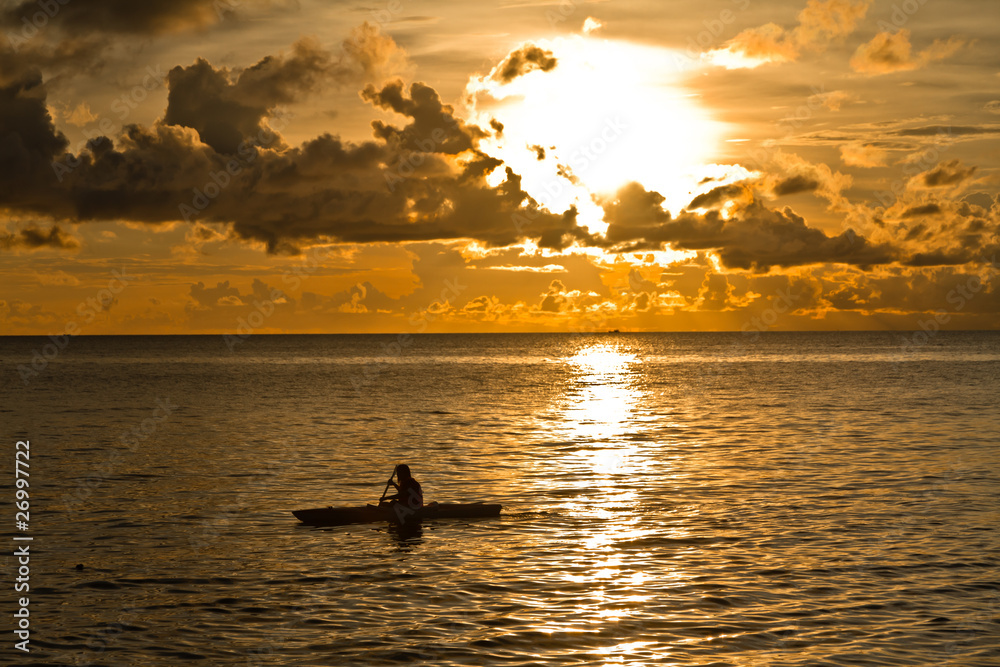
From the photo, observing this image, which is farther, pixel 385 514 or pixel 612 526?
pixel 385 514

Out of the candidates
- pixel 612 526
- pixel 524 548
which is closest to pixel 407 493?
pixel 524 548

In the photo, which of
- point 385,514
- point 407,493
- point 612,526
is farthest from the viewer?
point 385,514

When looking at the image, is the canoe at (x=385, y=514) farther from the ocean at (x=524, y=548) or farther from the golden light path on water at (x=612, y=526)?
the golden light path on water at (x=612, y=526)

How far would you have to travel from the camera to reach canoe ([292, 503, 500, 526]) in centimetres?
2777

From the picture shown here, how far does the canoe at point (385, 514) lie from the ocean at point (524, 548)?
36cm

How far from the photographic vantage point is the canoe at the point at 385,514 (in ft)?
91.1

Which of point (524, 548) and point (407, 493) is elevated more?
point (407, 493)

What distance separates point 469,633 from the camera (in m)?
17.6

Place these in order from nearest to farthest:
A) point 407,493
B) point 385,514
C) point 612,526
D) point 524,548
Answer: point 524,548, point 612,526, point 407,493, point 385,514

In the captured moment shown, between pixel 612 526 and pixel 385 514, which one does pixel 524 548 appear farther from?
pixel 385 514

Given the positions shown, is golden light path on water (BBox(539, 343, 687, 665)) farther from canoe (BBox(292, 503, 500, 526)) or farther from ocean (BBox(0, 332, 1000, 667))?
canoe (BBox(292, 503, 500, 526))

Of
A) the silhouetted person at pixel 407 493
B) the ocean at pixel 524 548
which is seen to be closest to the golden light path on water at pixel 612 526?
the ocean at pixel 524 548

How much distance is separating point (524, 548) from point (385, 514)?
19.2ft

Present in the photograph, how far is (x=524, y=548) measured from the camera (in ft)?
80.9
